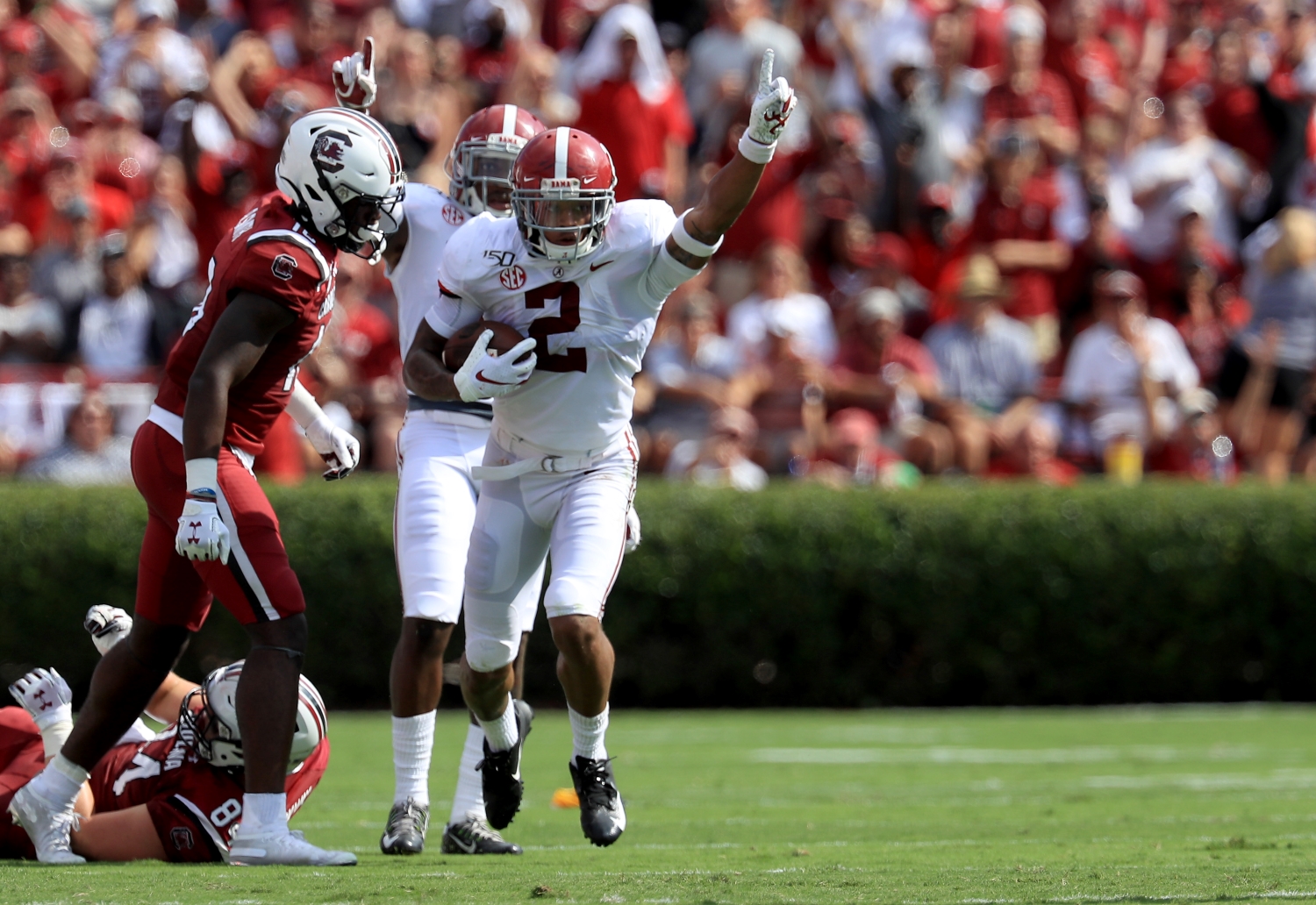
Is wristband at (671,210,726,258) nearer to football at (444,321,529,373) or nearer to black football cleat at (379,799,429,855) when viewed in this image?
football at (444,321,529,373)

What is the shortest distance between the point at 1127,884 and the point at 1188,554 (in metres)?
6.43

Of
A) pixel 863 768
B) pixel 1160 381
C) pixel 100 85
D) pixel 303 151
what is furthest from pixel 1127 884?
pixel 100 85

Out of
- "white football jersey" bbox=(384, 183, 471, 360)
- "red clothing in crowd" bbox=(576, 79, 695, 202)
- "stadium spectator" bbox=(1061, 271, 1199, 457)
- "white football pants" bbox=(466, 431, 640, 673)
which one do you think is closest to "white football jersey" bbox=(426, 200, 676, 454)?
"white football pants" bbox=(466, 431, 640, 673)

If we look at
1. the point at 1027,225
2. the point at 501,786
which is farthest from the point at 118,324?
the point at 501,786

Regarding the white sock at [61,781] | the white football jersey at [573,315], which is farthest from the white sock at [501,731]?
the white sock at [61,781]

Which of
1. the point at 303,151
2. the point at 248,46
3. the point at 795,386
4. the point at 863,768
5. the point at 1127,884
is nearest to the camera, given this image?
the point at 1127,884

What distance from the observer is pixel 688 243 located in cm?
509

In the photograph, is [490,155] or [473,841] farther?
[490,155]

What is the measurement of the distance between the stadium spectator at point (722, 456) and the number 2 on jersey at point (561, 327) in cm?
546

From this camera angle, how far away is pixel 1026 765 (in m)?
8.04

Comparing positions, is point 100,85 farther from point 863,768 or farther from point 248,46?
point 863,768

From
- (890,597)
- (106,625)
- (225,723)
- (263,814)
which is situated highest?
(890,597)

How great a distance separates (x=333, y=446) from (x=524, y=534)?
689mm

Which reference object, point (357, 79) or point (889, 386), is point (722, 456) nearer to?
point (889, 386)
